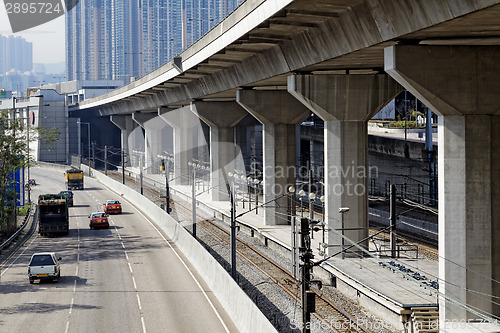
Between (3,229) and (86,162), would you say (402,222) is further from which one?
(86,162)

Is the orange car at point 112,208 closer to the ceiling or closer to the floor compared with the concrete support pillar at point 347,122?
closer to the floor

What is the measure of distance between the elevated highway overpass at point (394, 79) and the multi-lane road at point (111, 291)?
7.87 meters

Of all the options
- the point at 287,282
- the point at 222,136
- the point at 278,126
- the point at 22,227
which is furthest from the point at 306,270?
the point at 222,136

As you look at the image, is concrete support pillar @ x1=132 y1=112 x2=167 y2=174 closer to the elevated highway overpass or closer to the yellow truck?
the yellow truck

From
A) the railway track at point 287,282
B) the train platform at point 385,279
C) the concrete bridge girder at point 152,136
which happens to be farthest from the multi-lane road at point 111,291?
the concrete bridge girder at point 152,136

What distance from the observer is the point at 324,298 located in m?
34.1

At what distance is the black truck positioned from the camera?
2258 inches

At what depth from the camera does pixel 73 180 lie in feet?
324

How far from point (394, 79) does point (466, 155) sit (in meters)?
11.1

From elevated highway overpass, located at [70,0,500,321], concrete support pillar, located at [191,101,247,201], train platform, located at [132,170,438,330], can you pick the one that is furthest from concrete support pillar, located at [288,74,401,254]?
concrete support pillar, located at [191,101,247,201]

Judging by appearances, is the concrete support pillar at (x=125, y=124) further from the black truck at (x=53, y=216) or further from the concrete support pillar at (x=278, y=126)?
the concrete support pillar at (x=278, y=126)

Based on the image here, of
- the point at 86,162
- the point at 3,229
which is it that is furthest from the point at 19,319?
the point at 86,162

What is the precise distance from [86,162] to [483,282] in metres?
119

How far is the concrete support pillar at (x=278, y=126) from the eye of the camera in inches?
2163
